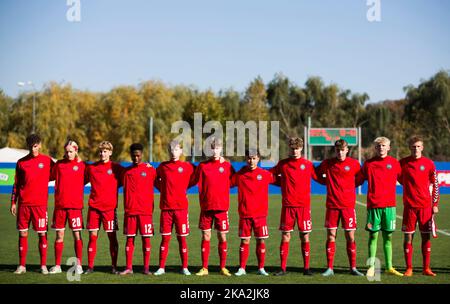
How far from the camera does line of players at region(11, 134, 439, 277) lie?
8953mm

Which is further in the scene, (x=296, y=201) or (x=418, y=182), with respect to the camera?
(x=418, y=182)

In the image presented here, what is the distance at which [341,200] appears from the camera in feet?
29.4

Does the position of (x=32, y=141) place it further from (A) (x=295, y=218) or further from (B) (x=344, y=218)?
(B) (x=344, y=218)

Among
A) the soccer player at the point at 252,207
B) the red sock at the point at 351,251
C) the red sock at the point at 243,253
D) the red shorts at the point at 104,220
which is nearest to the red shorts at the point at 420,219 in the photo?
the red sock at the point at 351,251

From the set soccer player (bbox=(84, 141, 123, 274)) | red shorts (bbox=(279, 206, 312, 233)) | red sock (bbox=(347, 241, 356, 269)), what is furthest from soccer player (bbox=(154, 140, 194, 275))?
red sock (bbox=(347, 241, 356, 269))

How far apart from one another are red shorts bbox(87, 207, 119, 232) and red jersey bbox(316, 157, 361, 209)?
307 cm

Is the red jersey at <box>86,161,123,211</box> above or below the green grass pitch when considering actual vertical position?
above

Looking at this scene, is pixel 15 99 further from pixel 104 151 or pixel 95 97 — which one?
pixel 104 151

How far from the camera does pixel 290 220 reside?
8.95m

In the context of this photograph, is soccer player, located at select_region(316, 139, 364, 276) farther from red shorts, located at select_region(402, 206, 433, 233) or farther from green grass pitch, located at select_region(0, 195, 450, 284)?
red shorts, located at select_region(402, 206, 433, 233)

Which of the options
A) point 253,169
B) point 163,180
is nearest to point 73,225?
point 163,180

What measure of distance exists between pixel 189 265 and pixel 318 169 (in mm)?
2605

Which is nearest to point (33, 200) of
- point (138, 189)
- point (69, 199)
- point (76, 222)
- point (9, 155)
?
point (69, 199)

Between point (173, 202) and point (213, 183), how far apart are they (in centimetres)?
63
